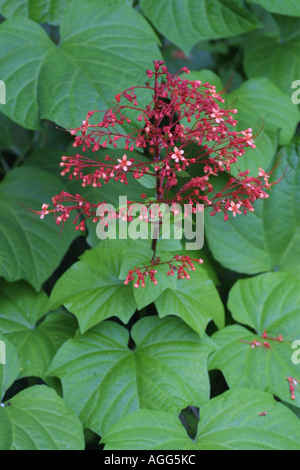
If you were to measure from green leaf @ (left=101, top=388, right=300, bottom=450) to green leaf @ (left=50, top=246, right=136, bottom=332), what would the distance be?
0.23 metres

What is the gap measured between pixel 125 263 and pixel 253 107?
733 mm

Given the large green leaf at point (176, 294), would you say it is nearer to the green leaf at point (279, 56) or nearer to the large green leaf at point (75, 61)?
the large green leaf at point (75, 61)

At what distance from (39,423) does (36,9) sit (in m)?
1.17

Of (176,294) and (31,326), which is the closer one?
(176,294)

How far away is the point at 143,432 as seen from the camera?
43.5 inches

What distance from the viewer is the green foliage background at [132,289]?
1.17m

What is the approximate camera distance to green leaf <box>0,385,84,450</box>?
1.12 meters

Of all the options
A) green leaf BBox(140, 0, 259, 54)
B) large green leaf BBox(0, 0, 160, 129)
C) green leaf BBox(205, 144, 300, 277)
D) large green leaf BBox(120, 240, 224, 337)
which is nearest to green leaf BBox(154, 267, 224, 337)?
large green leaf BBox(120, 240, 224, 337)

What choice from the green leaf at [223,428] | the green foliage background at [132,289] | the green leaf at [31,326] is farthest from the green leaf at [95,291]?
the green leaf at [223,428]

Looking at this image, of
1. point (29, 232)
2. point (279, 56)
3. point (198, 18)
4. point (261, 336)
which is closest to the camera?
point (261, 336)

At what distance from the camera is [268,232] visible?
163cm

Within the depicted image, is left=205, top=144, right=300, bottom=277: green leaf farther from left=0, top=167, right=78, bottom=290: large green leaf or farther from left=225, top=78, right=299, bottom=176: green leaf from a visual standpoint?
left=0, top=167, right=78, bottom=290: large green leaf

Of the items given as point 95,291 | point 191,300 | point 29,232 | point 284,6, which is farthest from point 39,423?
point 284,6

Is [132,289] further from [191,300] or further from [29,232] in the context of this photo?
[29,232]
